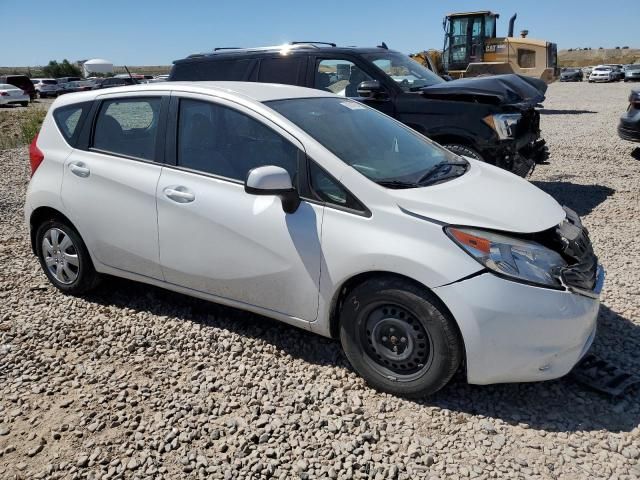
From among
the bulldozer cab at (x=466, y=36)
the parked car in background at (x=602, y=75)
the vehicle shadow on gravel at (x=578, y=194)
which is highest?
the bulldozer cab at (x=466, y=36)

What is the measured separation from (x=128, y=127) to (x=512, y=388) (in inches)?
126

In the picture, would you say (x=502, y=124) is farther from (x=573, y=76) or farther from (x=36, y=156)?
(x=573, y=76)

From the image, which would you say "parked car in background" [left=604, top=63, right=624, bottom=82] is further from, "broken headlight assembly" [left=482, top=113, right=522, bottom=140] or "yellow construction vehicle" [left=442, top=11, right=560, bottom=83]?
"broken headlight assembly" [left=482, top=113, right=522, bottom=140]

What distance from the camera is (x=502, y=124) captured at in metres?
6.33

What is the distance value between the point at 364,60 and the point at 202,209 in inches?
166

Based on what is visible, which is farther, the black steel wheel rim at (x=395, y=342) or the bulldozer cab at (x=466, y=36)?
the bulldozer cab at (x=466, y=36)

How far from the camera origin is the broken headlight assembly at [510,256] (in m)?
2.73

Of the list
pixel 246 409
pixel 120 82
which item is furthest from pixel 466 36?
pixel 246 409

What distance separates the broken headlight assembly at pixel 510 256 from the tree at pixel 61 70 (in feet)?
238

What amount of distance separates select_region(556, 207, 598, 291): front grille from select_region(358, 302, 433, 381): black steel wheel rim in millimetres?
801

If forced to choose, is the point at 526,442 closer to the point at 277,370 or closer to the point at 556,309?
the point at 556,309

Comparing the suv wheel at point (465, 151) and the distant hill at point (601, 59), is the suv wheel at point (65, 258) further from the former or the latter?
the distant hill at point (601, 59)

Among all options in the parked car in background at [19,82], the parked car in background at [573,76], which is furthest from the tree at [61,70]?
the parked car in background at [573,76]

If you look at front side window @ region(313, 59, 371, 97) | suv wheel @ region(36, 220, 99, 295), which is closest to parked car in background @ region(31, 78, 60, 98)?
front side window @ region(313, 59, 371, 97)
